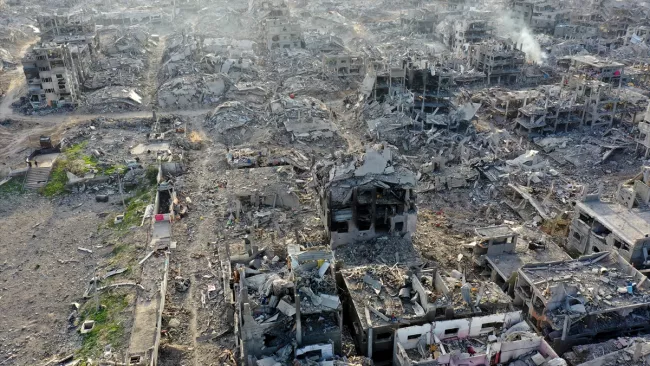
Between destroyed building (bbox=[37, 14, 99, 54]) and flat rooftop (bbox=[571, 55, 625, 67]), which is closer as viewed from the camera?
flat rooftop (bbox=[571, 55, 625, 67])

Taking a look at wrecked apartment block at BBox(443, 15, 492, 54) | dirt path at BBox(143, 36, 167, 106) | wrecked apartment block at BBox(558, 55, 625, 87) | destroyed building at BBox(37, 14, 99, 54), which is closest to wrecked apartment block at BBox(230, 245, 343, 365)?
dirt path at BBox(143, 36, 167, 106)

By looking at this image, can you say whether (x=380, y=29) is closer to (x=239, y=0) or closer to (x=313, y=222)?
(x=239, y=0)

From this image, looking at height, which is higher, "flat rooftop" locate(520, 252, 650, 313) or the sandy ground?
"flat rooftop" locate(520, 252, 650, 313)

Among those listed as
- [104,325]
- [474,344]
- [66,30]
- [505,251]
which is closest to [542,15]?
[505,251]

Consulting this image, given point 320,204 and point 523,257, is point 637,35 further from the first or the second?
point 320,204

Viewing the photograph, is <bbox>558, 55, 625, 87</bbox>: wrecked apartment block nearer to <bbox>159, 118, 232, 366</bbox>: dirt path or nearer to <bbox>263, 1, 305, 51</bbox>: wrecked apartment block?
<bbox>263, 1, 305, 51</bbox>: wrecked apartment block

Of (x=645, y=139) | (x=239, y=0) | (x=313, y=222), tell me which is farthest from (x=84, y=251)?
(x=239, y=0)
